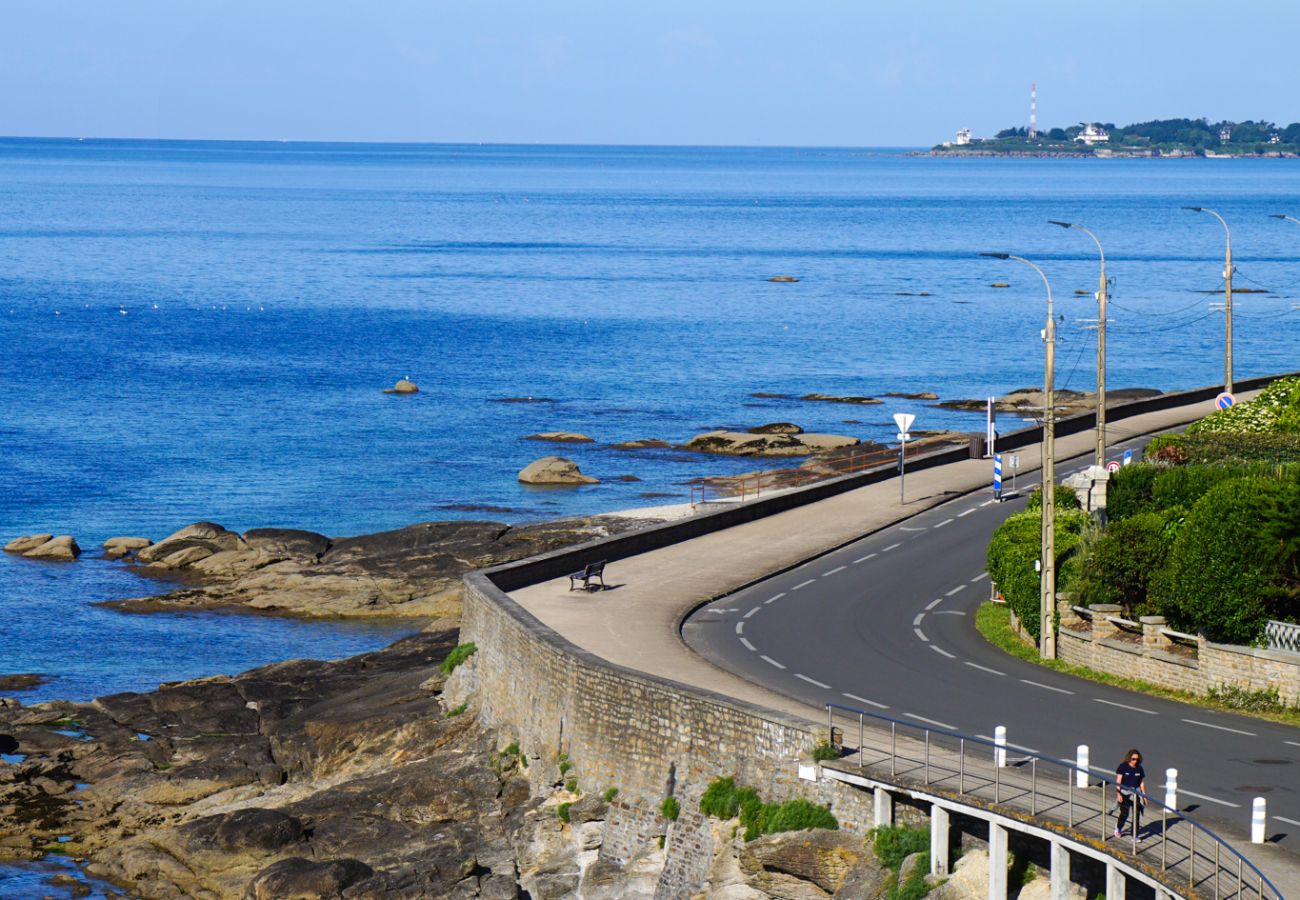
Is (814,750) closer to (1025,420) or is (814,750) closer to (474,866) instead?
(474,866)

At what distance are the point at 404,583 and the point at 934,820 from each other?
33064 mm

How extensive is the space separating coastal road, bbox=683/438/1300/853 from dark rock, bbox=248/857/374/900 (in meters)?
7.13

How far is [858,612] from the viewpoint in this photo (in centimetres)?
3672

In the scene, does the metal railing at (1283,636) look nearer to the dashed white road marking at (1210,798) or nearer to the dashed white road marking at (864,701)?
the dashed white road marking at (1210,798)

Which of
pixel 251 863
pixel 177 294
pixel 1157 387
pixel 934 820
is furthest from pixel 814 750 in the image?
pixel 177 294

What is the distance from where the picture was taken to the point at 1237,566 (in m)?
30.1

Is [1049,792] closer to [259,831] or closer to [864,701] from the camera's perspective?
[864,701]

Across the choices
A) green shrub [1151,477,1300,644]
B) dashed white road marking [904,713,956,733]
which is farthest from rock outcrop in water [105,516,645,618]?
green shrub [1151,477,1300,644]

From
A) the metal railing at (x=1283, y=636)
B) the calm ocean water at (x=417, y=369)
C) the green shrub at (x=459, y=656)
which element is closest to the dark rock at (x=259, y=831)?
the calm ocean water at (x=417, y=369)

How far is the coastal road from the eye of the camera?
82.6 ft

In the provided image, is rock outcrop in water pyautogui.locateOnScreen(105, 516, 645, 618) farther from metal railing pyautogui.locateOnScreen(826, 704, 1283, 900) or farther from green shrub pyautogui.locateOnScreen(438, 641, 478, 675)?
metal railing pyautogui.locateOnScreen(826, 704, 1283, 900)

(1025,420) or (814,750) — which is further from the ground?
(814,750)

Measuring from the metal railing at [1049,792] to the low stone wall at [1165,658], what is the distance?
5090mm

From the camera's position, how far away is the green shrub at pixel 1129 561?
1281 inches
